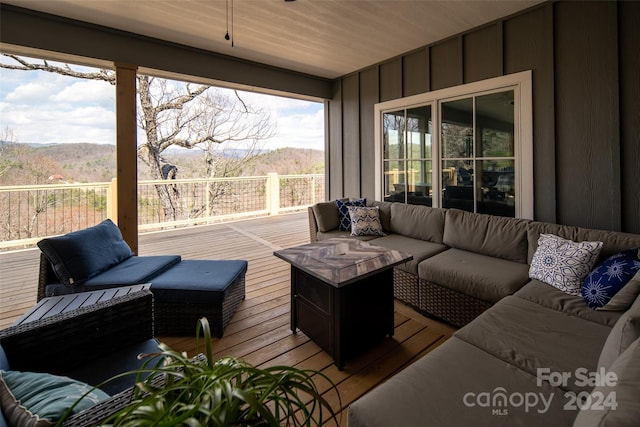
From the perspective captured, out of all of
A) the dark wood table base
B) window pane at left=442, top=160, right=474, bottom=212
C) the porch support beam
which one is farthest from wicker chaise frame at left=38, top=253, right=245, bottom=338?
window pane at left=442, top=160, right=474, bottom=212

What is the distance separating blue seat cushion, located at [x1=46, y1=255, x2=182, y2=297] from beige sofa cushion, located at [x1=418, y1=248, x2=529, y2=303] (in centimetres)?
230

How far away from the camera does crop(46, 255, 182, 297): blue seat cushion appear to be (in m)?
2.24

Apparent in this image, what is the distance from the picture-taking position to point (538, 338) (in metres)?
1.54

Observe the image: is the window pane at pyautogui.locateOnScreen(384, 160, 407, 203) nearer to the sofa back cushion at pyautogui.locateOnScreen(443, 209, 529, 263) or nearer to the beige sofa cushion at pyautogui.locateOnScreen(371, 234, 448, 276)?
the beige sofa cushion at pyautogui.locateOnScreen(371, 234, 448, 276)

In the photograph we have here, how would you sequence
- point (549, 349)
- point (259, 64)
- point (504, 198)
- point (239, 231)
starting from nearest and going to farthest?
point (549, 349) → point (504, 198) → point (259, 64) → point (239, 231)

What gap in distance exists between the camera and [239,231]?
612cm

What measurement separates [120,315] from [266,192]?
614 centimetres

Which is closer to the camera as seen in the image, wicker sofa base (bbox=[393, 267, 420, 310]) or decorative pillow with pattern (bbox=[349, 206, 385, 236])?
wicker sofa base (bbox=[393, 267, 420, 310])

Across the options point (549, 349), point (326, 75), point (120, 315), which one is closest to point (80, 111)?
point (326, 75)

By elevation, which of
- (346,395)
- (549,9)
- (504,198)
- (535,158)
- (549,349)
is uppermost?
(549,9)

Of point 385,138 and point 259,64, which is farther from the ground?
point 259,64

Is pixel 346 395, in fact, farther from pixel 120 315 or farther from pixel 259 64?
pixel 259 64

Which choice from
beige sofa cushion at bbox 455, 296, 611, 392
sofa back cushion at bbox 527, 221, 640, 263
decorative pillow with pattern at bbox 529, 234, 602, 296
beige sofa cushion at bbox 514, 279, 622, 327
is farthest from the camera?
sofa back cushion at bbox 527, 221, 640, 263

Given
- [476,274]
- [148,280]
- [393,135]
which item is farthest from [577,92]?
[148,280]
